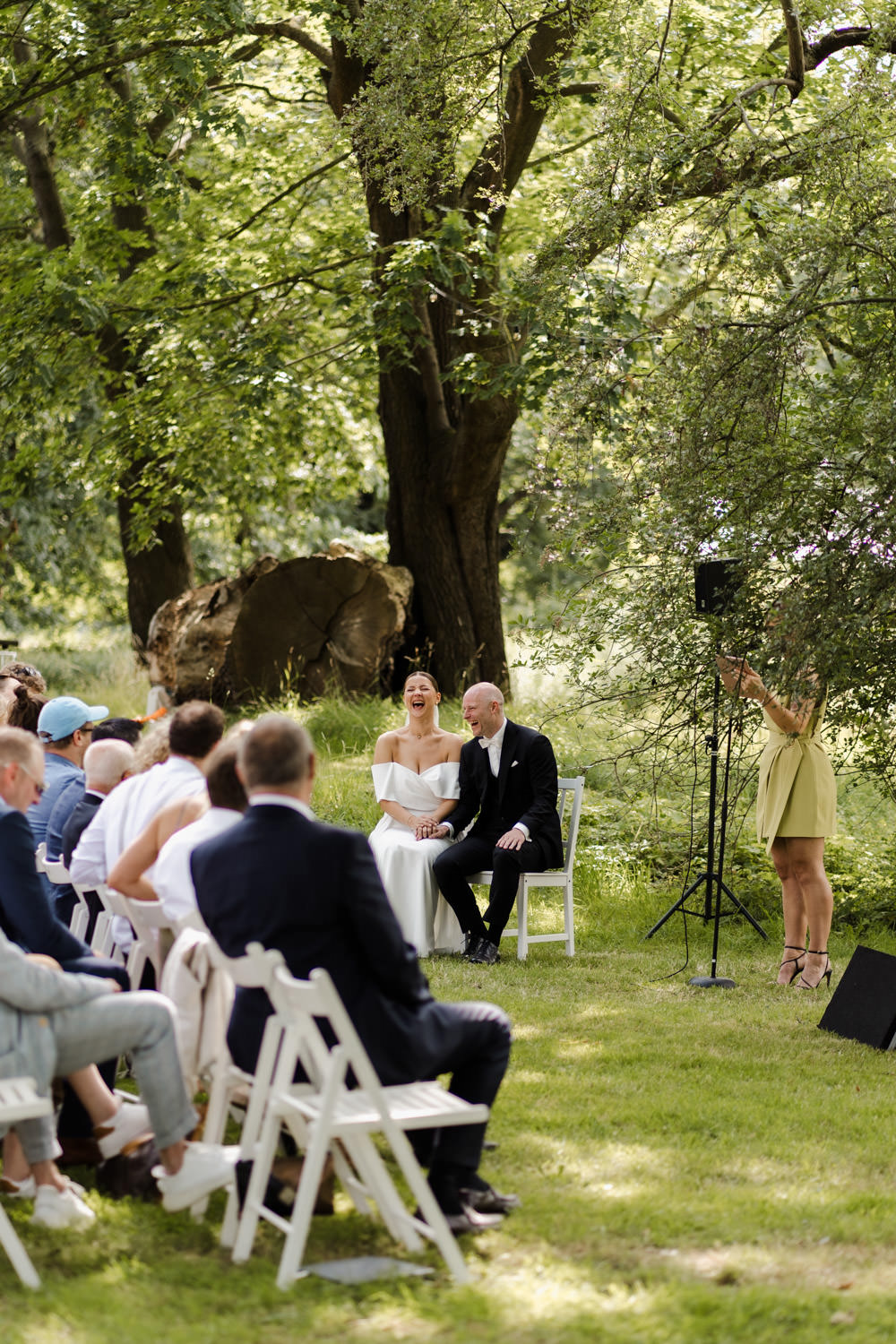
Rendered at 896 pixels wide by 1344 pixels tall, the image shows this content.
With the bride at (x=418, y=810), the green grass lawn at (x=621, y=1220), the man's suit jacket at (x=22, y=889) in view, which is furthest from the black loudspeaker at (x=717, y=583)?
the man's suit jacket at (x=22, y=889)

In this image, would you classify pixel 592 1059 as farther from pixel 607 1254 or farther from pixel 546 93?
pixel 546 93

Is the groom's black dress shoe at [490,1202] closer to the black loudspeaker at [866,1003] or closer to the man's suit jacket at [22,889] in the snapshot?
the man's suit jacket at [22,889]

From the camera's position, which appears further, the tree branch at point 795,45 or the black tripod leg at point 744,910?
the black tripod leg at point 744,910

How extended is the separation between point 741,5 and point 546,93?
3542 millimetres

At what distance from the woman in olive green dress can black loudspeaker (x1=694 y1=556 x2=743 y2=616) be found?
95 cm

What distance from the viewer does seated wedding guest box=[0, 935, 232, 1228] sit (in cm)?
368

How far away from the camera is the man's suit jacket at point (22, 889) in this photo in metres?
3.94

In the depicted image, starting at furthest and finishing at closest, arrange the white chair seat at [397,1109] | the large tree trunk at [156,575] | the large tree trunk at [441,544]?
the large tree trunk at [156,575] < the large tree trunk at [441,544] < the white chair seat at [397,1109]

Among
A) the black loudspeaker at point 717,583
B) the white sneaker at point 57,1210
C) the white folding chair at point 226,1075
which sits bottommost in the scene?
the white sneaker at point 57,1210

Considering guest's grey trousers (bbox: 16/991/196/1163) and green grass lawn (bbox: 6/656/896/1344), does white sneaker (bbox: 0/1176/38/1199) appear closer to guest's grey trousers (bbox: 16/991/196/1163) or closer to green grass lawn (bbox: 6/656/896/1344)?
green grass lawn (bbox: 6/656/896/1344)

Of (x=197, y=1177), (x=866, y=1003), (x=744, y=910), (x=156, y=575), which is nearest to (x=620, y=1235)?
(x=197, y=1177)

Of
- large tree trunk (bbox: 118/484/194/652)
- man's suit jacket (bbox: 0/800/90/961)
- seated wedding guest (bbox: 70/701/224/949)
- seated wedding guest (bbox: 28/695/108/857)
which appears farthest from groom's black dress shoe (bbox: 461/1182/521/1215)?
large tree trunk (bbox: 118/484/194/652)

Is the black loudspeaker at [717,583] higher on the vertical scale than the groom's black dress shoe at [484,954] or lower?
higher

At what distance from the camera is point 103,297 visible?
37.7 ft
